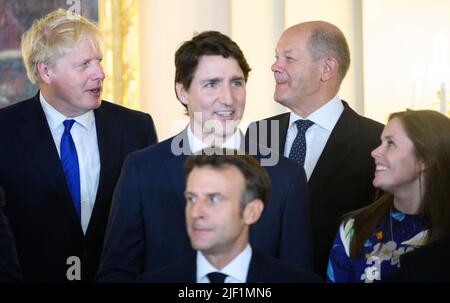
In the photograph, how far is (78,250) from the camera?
8.77 ft

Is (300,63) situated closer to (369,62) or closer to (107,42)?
(369,62)

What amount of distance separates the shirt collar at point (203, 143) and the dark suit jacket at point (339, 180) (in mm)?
906

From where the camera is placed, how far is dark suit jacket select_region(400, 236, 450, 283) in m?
1.88

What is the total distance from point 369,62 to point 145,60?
1.38 meters

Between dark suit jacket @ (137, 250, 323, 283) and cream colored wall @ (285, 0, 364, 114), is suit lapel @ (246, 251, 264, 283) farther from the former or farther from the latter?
cream colored wall @ (285, 0, 364, 114)

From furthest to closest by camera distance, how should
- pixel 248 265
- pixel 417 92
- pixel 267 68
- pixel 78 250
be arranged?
1. pixel 267 68
2. pixel 417 92
3. pixel 78 250
4. pixel 248 265

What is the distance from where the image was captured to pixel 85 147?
279 cm

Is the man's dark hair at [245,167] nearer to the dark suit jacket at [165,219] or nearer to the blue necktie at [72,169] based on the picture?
the dark suit jacket at [165,219]

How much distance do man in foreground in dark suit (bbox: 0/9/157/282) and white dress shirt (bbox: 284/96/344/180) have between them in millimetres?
570

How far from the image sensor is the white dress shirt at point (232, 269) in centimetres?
175

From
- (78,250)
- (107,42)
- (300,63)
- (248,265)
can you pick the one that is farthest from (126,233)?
(107,42)

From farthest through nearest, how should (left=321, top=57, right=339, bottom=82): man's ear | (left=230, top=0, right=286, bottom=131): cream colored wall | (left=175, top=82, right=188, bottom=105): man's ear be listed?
1. (left=230, top=0, right=286, bottom=131): cream colored wall
2. (left=321, top=57, right=339, bottom=82): man's ear
3. (left=175, top=82, right=188, bottom=105): man's ear

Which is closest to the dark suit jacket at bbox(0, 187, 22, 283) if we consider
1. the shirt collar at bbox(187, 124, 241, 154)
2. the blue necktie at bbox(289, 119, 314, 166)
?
the shirt collar at bbox(187, 124, 241, 154)

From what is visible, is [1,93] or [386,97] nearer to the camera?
[386,97]
